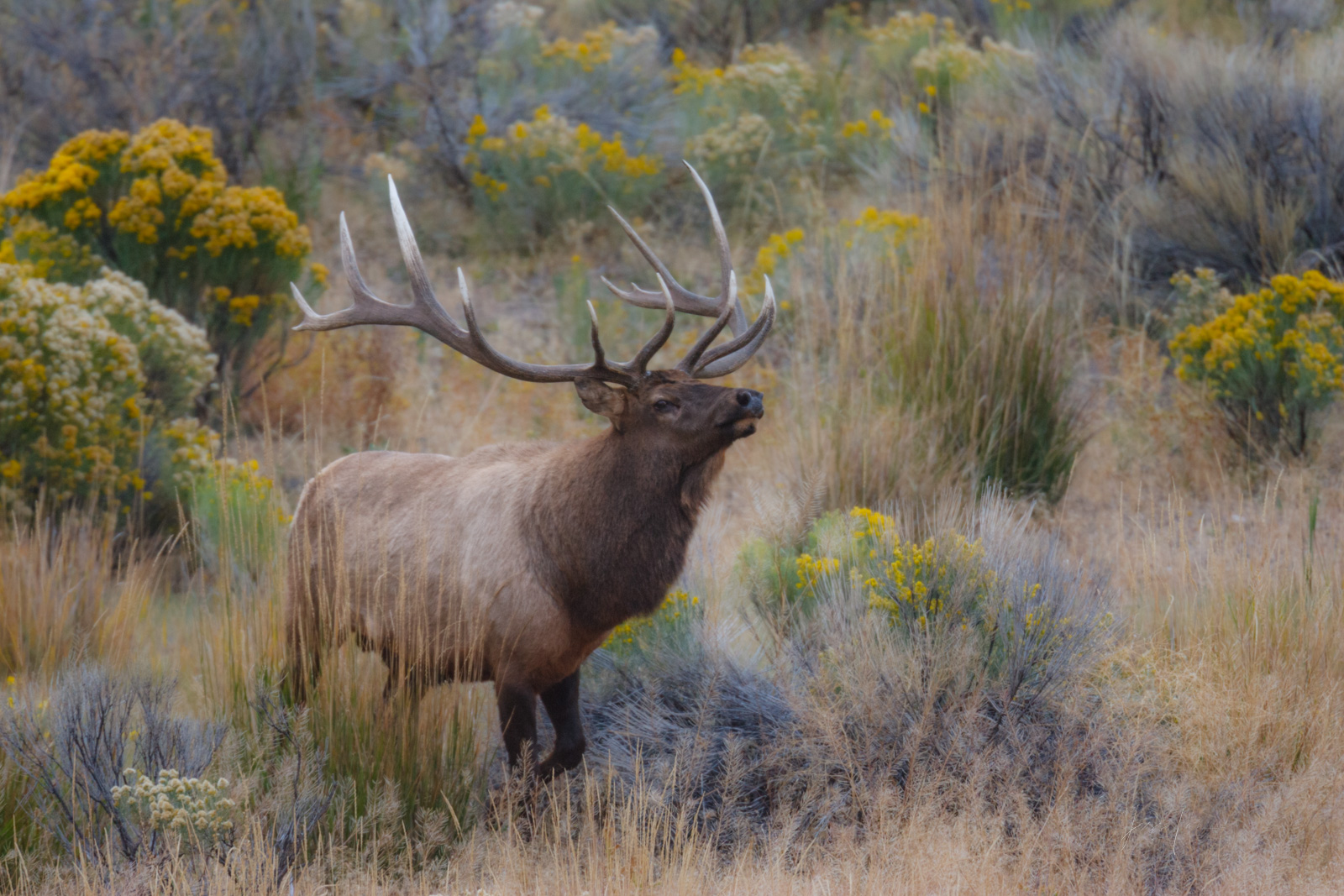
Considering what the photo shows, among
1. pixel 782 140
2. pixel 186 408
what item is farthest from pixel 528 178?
pixel 186 408

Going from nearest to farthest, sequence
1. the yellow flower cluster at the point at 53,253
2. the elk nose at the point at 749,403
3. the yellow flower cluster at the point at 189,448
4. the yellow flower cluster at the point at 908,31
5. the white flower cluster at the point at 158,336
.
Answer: the elk nose at the point at 749,403
the yellow flower cluster at the point at 189,448
the white flower cluster at the point at 158,336
the yellow flower cluster at the point at 53,253
the yellow flower cluster at the point at 908,31

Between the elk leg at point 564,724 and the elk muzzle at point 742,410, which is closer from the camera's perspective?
the elk muzzle at point 742,410

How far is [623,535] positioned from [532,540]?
1.03 ft

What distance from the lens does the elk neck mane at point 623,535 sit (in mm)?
4273

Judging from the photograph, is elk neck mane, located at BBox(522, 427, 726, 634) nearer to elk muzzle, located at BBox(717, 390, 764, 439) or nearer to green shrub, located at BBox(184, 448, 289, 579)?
elk muzzle, located at BBox(717, 390, 764, 439)

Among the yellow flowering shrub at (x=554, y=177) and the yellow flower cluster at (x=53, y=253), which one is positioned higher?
the yellow flowering shrub at (x=554, y=177)

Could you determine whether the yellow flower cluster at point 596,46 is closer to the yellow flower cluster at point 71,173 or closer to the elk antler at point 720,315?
the yellow flower cluster at point 71,173

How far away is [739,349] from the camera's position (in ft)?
15.6

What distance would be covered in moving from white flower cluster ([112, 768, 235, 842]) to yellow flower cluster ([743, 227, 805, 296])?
5549 millimetres

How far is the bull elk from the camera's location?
13.9 ft

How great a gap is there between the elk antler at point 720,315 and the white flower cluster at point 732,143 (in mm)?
5987

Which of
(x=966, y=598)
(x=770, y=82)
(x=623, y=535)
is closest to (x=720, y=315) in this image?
(x=623, y=535)

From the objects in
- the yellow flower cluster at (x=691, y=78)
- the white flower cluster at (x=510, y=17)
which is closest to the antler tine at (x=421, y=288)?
the yellow flower cluster at (x=691, y=78)

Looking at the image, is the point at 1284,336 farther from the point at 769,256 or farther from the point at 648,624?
the point at 648,624
